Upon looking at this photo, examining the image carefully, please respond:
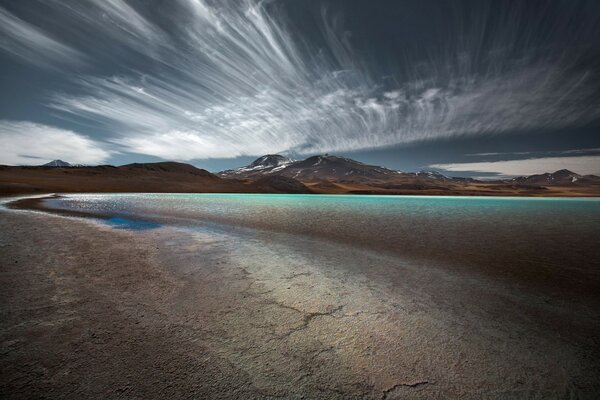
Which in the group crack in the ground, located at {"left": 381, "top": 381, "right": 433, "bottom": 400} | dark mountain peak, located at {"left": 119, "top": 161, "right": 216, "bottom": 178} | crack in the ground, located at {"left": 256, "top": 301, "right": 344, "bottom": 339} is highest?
dark mountain peak, located at {"left": 119, "top": 161, "right": 216, "bottom": 178}

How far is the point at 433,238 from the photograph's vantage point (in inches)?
537

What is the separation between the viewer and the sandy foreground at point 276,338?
3148 mm

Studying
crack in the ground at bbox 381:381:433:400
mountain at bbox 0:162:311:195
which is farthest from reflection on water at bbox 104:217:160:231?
mountain at bbox 0:162:311:195

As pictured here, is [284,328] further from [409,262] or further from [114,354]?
[409,262]

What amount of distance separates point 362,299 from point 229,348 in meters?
3.16

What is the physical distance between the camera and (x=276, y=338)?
4199 mm

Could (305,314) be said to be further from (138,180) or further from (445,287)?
(138,180)

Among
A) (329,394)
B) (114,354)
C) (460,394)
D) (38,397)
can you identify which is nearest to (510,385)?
(460,394)

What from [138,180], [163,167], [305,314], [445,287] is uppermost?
[163,167]

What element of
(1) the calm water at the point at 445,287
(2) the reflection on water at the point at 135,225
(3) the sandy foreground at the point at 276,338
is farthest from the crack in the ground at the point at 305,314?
(2) the reflection on water at the point at 135,225

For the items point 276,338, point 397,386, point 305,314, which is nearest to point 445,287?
point 305,314

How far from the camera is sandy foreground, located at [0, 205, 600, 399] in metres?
3.15

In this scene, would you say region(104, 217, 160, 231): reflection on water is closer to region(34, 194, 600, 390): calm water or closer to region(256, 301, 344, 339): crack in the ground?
region(34, 194, 600, 390): calm water

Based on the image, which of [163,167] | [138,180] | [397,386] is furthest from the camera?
[163,167]
